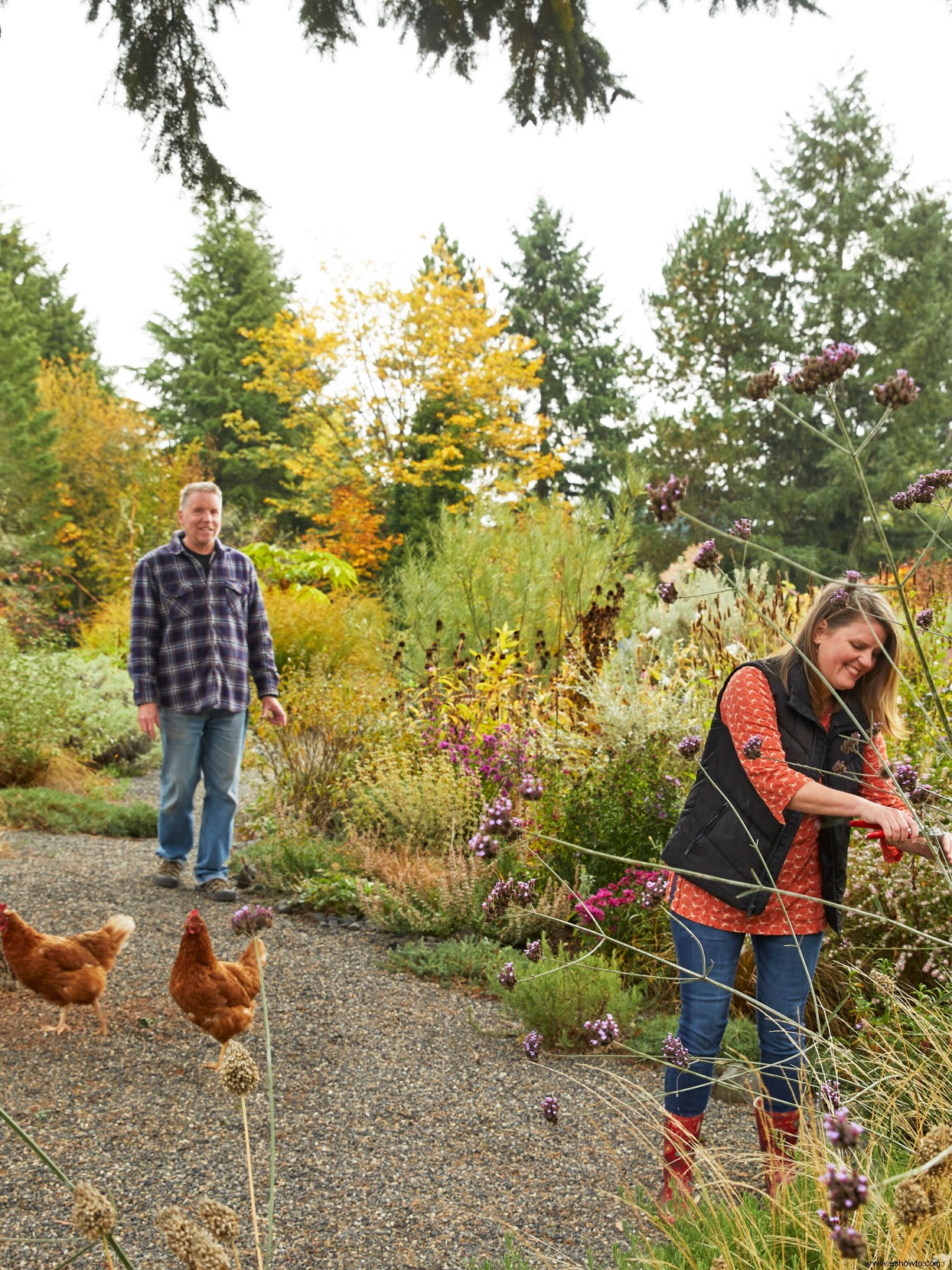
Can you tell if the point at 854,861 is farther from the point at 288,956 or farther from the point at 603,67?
the point at 603,67

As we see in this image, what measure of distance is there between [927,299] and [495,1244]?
2301 cm

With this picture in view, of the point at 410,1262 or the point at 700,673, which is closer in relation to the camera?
the point at 410,1262

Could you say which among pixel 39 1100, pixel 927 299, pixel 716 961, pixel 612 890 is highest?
pixel 927 299

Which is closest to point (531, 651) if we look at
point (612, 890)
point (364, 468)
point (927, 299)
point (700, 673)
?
point (700, 673)

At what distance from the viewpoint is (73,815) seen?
6.57 metres

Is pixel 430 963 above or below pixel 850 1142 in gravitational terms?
below

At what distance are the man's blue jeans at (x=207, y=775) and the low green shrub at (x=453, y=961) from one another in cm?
131

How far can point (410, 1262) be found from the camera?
7.20 ft

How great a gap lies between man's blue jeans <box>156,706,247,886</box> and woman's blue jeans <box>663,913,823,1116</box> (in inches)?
125

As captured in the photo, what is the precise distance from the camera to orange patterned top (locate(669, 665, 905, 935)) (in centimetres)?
214

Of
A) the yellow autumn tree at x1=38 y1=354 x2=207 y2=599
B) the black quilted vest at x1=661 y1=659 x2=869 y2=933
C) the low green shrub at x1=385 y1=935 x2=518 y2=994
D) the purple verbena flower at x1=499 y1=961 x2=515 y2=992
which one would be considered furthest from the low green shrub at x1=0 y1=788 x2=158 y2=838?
the yellow autumn tree at x1=38 y1=354 x2=207 y2=599

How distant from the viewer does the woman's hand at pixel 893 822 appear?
180cm

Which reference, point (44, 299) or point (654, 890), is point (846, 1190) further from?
point (44, 299)

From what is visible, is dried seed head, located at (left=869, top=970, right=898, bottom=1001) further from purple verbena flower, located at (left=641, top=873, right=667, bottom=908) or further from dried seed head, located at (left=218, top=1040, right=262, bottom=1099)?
dried seed head, located at (left=218, top=1040, right=262, bottom=1099)
